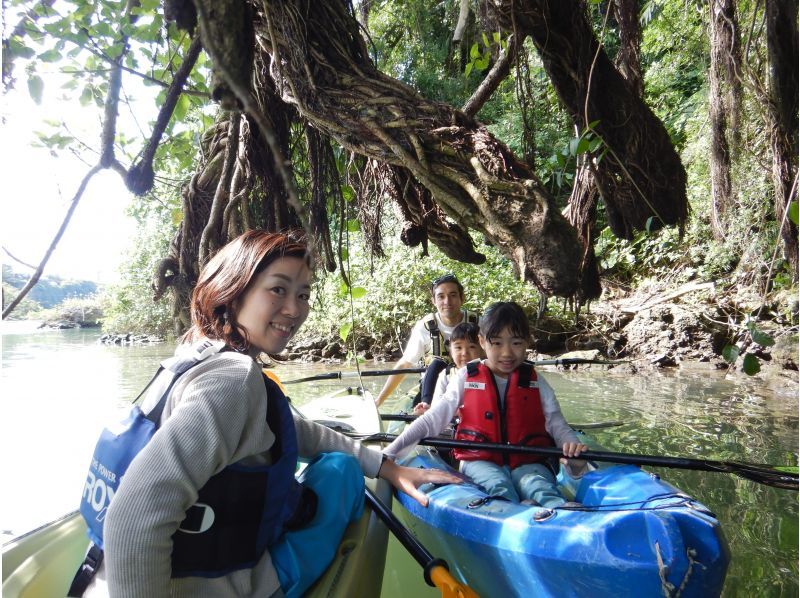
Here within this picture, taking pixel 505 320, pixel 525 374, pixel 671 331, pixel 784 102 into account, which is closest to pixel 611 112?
pixel 784 102

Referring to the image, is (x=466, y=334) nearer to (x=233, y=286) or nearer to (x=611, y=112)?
(x=611, y=112)

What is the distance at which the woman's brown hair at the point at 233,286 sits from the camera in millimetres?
1406

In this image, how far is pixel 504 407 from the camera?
2812mm

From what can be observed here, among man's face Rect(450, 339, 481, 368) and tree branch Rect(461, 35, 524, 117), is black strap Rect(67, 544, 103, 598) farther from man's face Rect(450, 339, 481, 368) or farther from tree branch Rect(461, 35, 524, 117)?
man's face Rect(450, 339, 481, 368)

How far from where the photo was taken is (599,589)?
5.44 feet

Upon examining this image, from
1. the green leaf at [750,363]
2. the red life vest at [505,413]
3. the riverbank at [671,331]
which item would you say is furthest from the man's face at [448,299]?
the riverbank at [671,331]

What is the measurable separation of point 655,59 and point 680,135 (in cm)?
296

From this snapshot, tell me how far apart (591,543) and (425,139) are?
161 centimetres

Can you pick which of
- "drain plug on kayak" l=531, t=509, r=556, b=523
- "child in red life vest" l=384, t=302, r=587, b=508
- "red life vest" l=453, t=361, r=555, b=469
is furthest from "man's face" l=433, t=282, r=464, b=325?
"drain plug on kayak" l=531, t=509, r=556, b=523

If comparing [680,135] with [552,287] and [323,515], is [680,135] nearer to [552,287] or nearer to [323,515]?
[552,287]

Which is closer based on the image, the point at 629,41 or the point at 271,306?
the point at 271,306

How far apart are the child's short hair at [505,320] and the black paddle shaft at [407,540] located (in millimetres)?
1191

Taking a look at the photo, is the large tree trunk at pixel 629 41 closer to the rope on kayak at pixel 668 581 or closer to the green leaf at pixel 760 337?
the green leaf at pixel 760 337

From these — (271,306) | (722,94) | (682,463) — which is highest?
(722,94)
